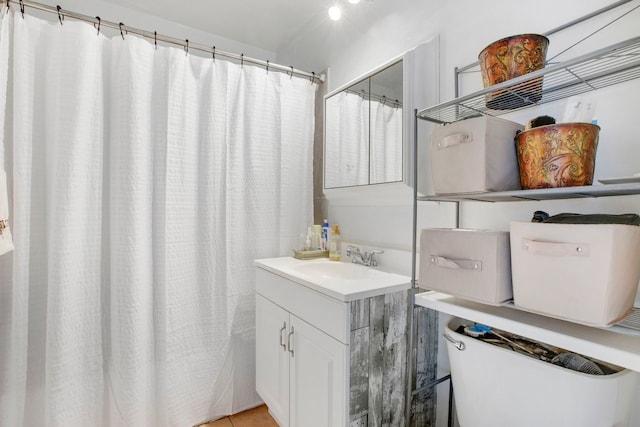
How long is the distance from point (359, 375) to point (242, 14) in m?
2.18

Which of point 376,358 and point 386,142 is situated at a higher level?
point 386,142

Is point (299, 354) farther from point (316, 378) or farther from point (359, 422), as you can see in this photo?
point (359, 422)

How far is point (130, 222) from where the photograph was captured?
1.54 metres

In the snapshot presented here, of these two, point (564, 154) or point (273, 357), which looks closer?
point (564, 154)

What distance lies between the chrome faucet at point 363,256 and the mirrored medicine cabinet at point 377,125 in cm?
29

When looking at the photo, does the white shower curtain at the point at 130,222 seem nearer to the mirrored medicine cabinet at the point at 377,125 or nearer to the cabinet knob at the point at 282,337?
the mirrored medicine cabinet at the point at 377,125

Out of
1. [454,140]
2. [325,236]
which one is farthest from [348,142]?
[454,140]

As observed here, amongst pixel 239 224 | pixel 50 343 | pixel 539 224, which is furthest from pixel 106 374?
pixel 539 224

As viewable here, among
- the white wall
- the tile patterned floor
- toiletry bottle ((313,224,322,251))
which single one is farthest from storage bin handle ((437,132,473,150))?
the tile patterned floor

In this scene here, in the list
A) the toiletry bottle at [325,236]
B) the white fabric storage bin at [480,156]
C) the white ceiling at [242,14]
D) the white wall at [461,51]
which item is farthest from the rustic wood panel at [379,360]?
the white ceiling at [242,14]

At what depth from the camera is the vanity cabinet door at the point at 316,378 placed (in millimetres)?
1127

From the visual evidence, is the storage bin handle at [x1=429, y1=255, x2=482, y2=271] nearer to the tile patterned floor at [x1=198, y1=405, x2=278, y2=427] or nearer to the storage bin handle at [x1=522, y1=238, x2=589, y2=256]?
the storage bin handle at [x1=522, y1=238, x2=589, y2=256]

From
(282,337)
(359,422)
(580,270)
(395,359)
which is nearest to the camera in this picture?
(580,270)

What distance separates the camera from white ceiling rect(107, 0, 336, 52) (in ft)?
6.33
